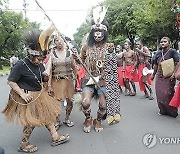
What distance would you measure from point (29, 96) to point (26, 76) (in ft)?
1.03

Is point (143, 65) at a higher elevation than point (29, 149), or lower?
higher

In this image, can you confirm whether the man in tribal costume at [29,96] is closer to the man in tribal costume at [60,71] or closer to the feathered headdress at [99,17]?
the man in tribal costume at [60,71]

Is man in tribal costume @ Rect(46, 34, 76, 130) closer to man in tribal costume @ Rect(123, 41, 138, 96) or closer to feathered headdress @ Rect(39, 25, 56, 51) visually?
feathered headdress @ Rect(39, 25, 56, 51)

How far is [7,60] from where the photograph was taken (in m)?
43.8

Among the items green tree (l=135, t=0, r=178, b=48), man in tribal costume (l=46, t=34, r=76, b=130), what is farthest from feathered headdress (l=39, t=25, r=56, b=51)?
green tree (l=135, t=0, r=178, b=48)

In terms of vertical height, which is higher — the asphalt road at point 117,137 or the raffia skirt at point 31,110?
the raffia skirt at point 31,110

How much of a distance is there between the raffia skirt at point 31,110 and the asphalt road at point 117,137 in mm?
539

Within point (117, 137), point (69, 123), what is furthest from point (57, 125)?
point (117, 137)

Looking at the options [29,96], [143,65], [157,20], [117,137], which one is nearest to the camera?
[29,96]

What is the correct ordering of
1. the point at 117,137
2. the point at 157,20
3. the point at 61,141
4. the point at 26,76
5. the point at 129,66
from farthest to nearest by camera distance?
1. the point at 157,20
2. the point at 129,66
3. the point at 117,137
4. the point at 61,141
5. the point at 26,76

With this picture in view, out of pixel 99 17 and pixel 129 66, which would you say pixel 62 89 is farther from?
pixel 129 66

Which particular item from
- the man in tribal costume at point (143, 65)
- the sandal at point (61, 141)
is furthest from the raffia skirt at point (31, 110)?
the man in tribal costume at point (143, 65)

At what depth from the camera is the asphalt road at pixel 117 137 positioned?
184 inches

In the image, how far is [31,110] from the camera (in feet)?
14.7
